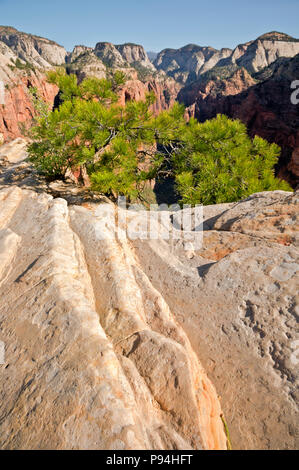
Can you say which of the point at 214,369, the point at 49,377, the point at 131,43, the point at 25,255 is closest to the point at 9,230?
the point at 25,255

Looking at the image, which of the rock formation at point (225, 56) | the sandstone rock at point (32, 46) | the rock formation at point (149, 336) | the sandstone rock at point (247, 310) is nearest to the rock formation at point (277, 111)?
the rock formation at point (225, 56)

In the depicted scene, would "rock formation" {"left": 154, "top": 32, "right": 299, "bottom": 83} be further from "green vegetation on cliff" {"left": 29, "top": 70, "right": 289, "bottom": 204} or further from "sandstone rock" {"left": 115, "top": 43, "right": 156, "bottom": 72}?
"green vegetation on cliff" {"left": 29, "top": 70, "right": 289, "bottom": 204}

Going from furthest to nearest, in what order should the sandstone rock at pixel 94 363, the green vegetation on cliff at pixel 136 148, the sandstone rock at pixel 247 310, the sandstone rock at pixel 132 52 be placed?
1. the sandstone rock at pixel 132 52
2. the green vegetation on cliff at pixel 136 148
3. the sandstone rock at pixel 247 310
4. the sandstone rock at pixel 94 363

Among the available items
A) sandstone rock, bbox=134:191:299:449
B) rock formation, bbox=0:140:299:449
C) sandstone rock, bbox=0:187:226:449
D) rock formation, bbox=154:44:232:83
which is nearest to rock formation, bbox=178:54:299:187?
sandstone rock, bbox=134:191:299:449

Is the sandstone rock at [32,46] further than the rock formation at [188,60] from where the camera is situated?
No

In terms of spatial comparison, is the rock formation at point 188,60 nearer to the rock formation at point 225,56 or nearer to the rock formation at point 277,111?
the rock formation at point 225,56

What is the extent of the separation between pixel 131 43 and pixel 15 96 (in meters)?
121

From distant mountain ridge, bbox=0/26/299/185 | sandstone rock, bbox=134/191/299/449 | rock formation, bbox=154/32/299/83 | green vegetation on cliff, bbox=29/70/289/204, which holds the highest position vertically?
rock formation, bbox=154/32/299/83

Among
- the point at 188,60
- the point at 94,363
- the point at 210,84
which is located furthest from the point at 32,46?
the point at 94,363

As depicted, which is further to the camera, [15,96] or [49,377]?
[15,96]

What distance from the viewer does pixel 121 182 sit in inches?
192

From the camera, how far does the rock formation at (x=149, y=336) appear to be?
5.11 ft

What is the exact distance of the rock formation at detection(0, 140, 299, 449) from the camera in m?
1.56

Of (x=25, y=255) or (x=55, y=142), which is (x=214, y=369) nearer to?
(x=25, y=255)
